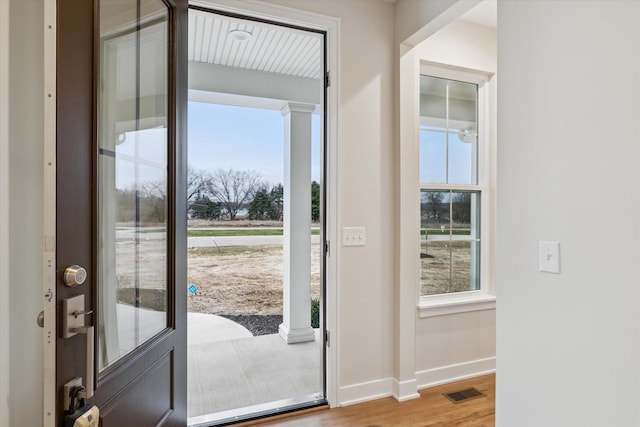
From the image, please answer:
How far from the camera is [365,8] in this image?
7.73 ft

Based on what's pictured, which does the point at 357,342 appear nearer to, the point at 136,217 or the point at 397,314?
the point at 397,314

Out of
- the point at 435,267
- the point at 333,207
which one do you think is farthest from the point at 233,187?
the point at 435,267

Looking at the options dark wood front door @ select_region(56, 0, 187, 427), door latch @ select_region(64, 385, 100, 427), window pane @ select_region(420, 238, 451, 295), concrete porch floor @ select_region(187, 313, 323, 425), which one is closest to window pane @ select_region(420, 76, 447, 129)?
window pane @ select_region(420, 238, 451, 295)

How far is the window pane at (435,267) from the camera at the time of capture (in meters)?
2.76

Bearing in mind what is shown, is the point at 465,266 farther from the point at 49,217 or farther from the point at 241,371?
the point at 49,217

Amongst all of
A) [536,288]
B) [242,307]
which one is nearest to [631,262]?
[536,288]

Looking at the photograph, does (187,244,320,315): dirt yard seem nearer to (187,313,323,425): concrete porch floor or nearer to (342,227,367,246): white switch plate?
(187,313,323,425): concrete porch floor

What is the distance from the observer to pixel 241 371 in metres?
2.92

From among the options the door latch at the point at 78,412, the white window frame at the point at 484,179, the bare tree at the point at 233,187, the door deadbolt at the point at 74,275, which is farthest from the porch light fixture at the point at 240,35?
the door latch at the point at 78,412

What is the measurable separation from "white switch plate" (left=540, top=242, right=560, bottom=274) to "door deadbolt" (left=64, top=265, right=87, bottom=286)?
159 cm

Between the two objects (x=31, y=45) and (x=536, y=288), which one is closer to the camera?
(x=31, y=45)

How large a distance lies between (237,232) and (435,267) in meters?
2.69

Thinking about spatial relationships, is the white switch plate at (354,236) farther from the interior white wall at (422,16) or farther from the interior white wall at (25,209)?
the interior white wall at (25,209)

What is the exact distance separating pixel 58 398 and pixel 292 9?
219cm
